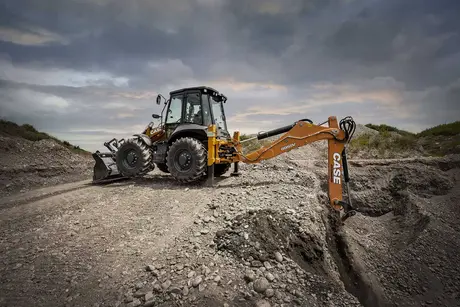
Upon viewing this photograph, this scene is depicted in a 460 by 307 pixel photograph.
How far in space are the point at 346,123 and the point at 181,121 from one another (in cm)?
492

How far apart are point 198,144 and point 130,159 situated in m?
2.81

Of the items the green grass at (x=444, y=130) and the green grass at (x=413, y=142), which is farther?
the green grass at (x=444, y=130)

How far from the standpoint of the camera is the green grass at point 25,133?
15449 millimetres

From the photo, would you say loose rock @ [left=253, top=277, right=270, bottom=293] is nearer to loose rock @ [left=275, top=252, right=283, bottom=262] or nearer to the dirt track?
the dirt track

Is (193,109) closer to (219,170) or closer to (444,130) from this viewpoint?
(219,170)

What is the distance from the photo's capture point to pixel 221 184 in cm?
748

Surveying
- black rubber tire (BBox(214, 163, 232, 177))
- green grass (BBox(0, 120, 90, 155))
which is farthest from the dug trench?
green grass (BBox(0, 120, 90, 155))

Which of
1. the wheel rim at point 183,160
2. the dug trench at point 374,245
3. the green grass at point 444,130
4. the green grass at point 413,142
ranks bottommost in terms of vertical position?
the dug trench at point 374,245

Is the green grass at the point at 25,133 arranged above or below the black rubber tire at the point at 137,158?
above

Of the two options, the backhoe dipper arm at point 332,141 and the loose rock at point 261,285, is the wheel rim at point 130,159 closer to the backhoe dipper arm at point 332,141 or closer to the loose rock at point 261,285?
the backhoe dipper arm at point 332,141

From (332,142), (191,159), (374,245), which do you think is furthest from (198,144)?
(374,245)

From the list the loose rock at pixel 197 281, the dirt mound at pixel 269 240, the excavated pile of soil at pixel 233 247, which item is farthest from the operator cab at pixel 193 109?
the loose rock at pixel 197 281

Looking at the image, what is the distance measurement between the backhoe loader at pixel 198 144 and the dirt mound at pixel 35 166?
13.5ft

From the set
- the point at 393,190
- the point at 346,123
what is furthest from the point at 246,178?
the point at 393,190
